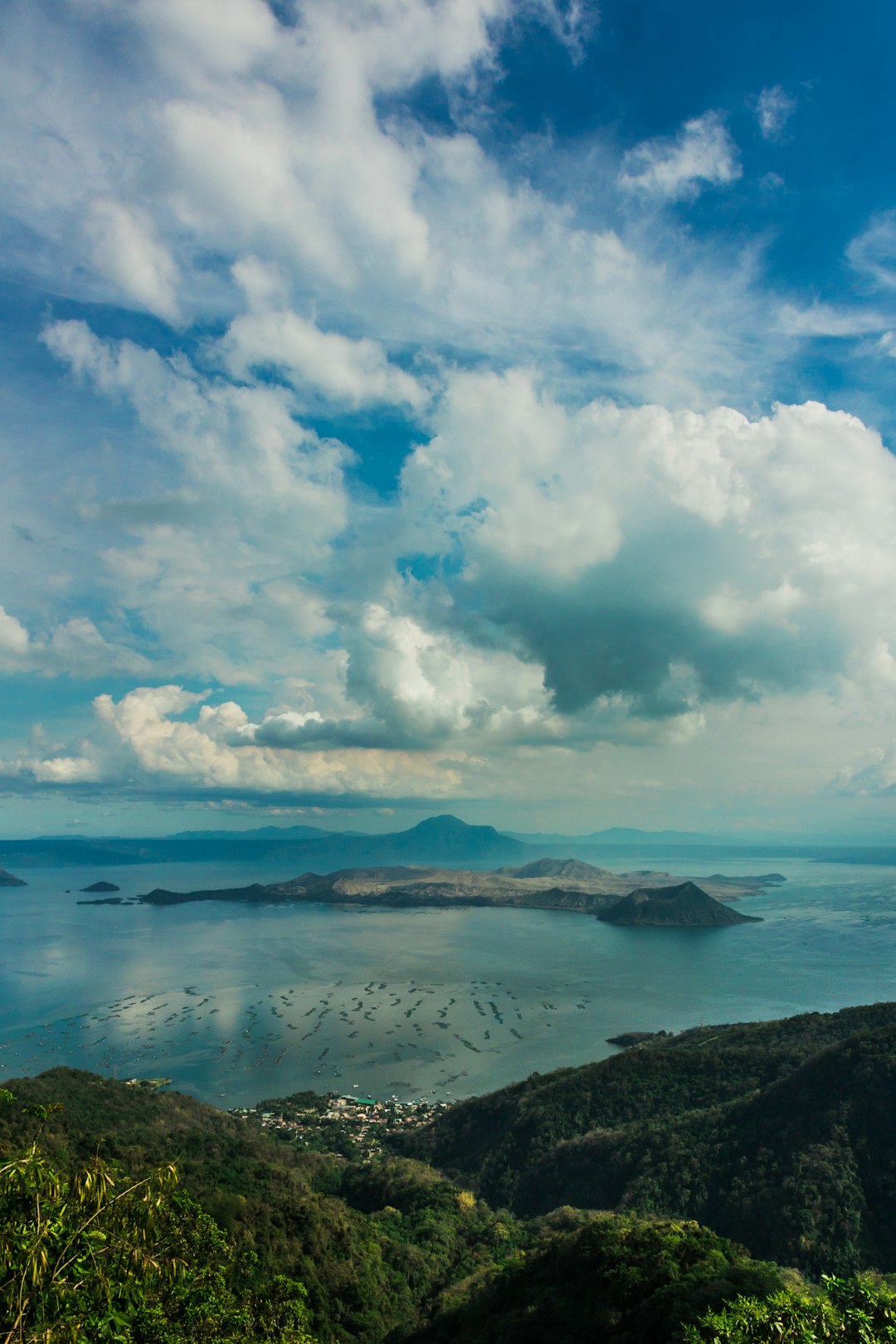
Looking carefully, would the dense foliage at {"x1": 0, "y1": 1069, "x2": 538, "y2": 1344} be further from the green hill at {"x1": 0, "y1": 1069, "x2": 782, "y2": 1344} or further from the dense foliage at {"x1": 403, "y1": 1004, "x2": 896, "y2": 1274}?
the dense foliage at {"x1": 403, "y1": 1004, "x2": 896, "y2": 1274}

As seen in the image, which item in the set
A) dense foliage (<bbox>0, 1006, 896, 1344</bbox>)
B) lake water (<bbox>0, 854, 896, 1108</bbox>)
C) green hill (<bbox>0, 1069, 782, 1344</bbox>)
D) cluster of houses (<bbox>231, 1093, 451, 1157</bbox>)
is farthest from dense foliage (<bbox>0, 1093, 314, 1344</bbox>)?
lake water (<bbox>0, 854, 896, 1108</bbox>)

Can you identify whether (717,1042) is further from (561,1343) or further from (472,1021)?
(561,1343)

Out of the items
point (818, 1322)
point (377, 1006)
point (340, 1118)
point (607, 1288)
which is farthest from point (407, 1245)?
point (377, 1006)

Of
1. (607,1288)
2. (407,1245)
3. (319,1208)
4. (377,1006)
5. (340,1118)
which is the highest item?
(607,1288)

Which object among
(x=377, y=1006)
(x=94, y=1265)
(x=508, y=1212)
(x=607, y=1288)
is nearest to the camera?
(x=94, y=1265)

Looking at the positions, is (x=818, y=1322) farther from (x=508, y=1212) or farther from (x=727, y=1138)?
(x=508, y=1212)

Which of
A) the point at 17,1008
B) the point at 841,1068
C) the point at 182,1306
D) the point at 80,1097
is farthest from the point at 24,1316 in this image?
the point at 17,1008

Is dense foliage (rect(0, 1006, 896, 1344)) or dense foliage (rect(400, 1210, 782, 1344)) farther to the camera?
dense foliage (rect(400, 1210, 782, 1344))

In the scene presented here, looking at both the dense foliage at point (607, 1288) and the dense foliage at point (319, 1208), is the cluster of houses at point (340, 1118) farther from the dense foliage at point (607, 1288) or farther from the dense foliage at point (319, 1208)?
the dense foliage at point (607, 1288)

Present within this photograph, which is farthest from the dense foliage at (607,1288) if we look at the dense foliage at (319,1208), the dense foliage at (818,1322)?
the dense foliage at (818,1322)
